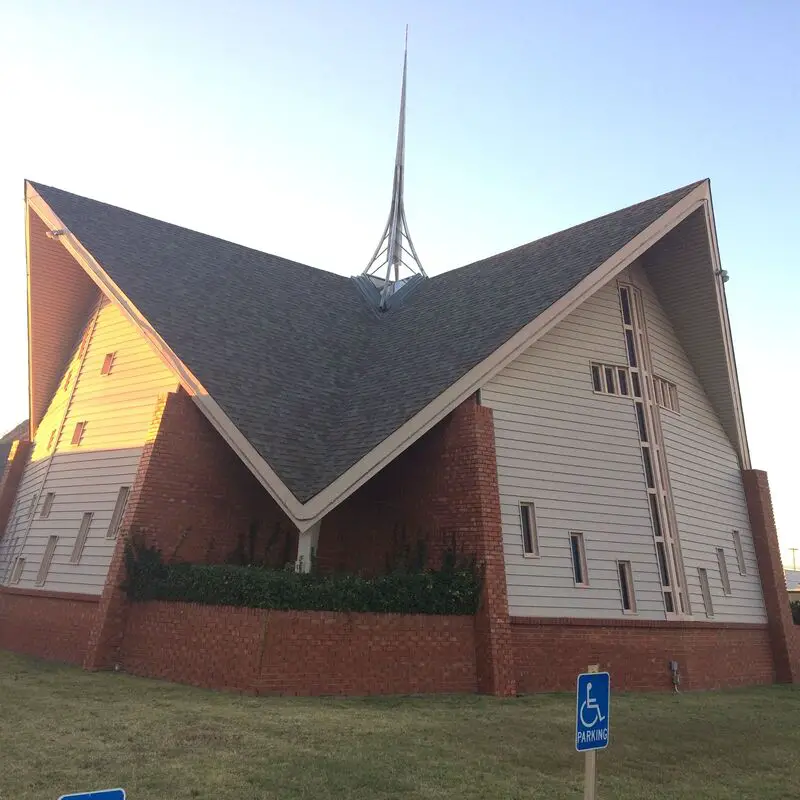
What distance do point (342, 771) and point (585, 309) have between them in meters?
13.4

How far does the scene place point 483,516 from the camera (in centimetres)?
1317

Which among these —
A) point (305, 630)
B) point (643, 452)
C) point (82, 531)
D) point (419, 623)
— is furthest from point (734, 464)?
point (82, 531)

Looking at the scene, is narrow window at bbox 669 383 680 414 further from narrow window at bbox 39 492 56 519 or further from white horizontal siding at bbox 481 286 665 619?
narrow window at bbox 39 492 56 519

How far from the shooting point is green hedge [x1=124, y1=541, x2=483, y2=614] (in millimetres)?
11312

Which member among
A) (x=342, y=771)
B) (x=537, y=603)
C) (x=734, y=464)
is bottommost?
(x=342, y=771)

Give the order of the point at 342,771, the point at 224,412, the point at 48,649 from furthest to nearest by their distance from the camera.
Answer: the point at 48,649 → the point at 224,412 → the point at 342,771

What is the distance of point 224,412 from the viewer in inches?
525

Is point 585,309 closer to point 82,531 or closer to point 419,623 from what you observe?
point 419,623

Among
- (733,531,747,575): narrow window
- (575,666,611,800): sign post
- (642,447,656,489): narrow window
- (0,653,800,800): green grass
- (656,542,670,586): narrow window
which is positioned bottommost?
(0,653,800,800): green grass

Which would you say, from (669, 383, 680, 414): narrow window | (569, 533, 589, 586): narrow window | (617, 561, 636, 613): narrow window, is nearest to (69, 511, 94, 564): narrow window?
(569, 533, 589, 586): narrow window

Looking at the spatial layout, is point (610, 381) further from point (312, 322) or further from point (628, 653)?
point (312, 322)

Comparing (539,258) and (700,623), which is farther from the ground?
(539,258)

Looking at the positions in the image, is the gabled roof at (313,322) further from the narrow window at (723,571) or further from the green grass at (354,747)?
the narrow window at (723,571)

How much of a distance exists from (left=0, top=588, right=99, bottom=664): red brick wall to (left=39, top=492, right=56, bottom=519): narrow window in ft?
6.70
